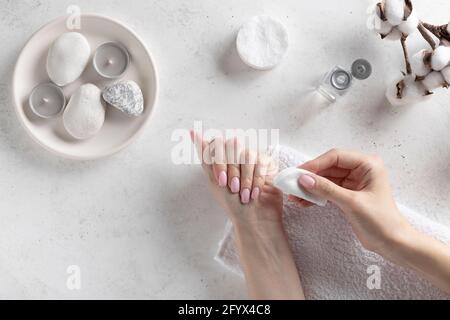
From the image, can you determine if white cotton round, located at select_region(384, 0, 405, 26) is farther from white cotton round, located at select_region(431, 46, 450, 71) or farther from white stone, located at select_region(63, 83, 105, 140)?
→ white stone, located at select_region(63, 83, 105, 140)

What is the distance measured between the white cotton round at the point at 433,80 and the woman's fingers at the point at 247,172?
340mm

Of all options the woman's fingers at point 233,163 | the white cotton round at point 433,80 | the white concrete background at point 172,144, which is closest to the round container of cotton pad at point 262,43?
the white concrete background at point 172,144

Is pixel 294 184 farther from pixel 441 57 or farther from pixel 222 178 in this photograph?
pixel 441 57

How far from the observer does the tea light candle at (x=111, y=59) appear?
3.47 feet

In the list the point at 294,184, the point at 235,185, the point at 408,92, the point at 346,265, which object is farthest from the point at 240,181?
the point at 408,92

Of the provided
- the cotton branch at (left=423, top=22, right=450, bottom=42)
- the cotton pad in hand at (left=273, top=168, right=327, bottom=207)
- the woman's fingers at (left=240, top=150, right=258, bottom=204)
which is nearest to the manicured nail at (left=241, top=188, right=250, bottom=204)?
the woman's fingers at (left=240, top=150, right=258, bottom=204)

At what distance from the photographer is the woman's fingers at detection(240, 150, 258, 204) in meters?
1.03

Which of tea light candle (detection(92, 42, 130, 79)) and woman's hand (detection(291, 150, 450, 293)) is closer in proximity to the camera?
woman's hand (detection(291, 150, 450, 293))

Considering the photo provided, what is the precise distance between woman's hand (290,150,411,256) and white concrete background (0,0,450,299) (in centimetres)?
11

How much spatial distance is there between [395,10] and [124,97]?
0.51 meters

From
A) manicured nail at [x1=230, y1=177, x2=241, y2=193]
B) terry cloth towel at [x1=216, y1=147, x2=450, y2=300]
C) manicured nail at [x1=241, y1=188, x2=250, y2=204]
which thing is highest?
manicured nail at [x1=230, y1=177, x2=241, y2=193]

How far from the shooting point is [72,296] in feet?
3.51

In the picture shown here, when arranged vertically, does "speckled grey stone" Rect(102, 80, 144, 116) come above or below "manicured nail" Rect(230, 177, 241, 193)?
above

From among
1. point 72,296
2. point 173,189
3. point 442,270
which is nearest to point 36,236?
point 72,296
